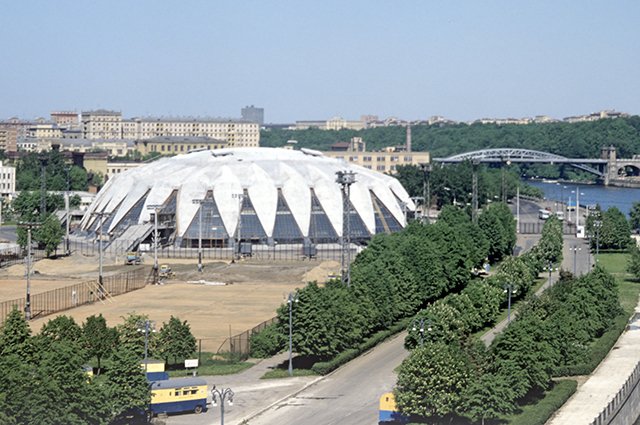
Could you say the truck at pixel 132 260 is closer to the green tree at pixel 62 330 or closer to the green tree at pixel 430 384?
the green tree at pixel 62 330

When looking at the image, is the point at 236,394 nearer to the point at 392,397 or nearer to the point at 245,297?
the point at 392,397

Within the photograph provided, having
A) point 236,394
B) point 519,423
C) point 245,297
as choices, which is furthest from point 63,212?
point 519,423

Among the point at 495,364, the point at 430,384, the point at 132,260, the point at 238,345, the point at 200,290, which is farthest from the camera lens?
the point at 132,260

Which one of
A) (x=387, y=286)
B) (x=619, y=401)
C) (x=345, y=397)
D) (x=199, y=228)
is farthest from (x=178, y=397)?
(x=199, y=228)

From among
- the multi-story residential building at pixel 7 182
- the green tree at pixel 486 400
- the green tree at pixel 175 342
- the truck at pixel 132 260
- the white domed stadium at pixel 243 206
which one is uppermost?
the multi-story residential building at pixel 7 182

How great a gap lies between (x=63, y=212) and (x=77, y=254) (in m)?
23.5

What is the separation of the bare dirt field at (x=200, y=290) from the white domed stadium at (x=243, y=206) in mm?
5699

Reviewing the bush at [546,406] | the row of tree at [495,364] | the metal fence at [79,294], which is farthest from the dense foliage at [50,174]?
the bush at [546,406]

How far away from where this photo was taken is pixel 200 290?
8381 cm

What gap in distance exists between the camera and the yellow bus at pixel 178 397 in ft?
152

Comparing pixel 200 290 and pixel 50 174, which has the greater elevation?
pixel 50 174

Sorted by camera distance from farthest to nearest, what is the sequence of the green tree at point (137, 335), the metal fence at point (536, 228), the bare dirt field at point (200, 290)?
the metal fence at point (536, 228) < the bare dirt field at point (200, 290) < the green tree at point (137, 335)

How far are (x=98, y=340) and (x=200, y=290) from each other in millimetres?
29509

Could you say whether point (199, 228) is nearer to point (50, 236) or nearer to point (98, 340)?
point (50, 236)
